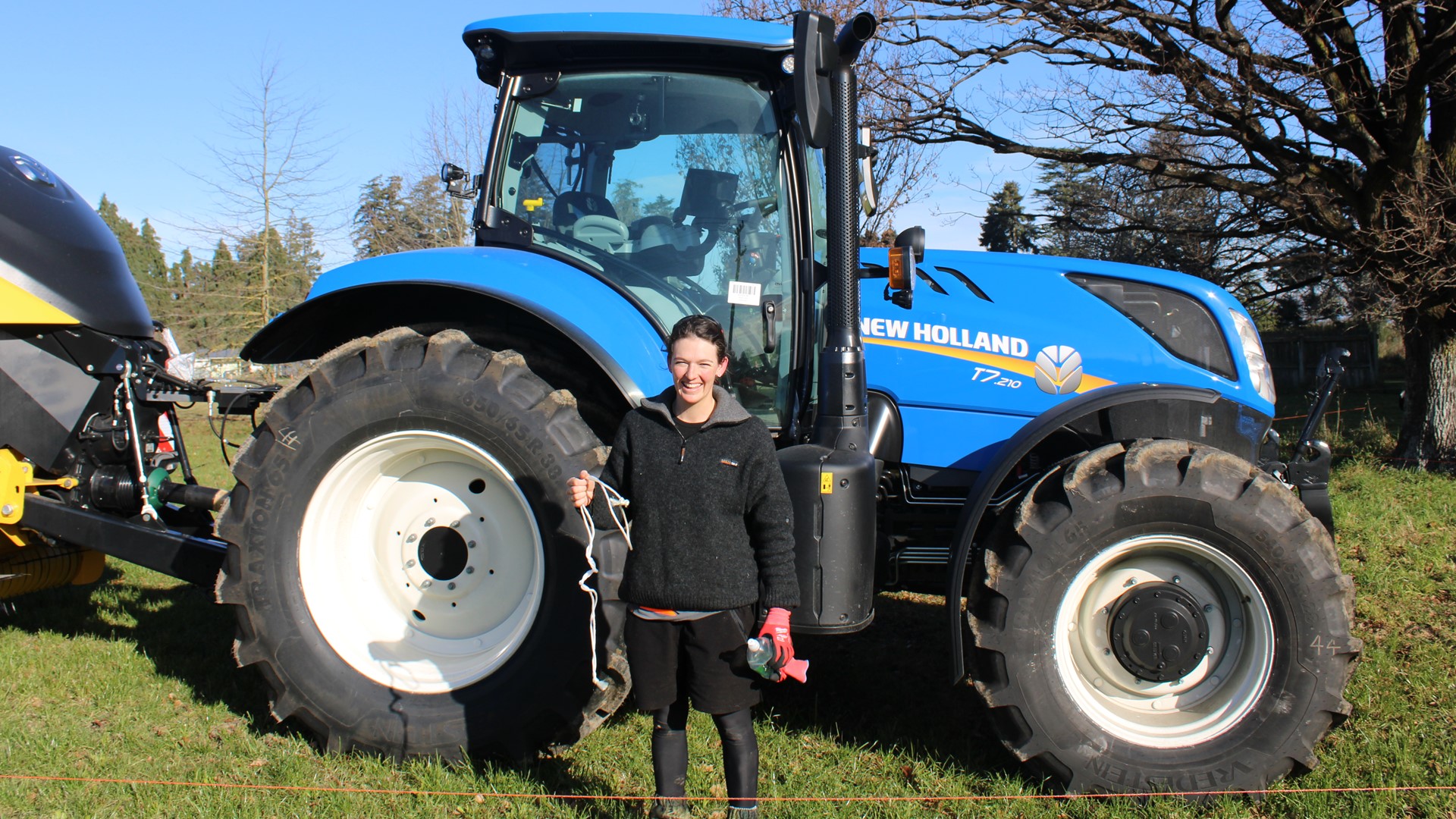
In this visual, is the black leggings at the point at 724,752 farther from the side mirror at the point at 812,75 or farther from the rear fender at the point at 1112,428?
the side mirror at the point at 812,75

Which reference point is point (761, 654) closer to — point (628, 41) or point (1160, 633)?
point (1160, 633)

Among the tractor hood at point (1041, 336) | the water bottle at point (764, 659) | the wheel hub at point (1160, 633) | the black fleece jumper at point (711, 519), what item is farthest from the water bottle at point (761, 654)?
the tractor hood at point (1041, 336)

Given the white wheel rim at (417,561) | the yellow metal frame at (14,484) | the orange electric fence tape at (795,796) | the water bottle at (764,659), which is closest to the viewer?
the water bottle at (764,659)

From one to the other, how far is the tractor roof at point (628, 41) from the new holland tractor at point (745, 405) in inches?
0.6

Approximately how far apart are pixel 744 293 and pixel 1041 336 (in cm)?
112

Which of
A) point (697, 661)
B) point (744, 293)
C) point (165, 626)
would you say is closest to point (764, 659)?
point (697, 661)

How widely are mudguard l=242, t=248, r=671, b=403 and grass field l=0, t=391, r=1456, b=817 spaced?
1.36 metres

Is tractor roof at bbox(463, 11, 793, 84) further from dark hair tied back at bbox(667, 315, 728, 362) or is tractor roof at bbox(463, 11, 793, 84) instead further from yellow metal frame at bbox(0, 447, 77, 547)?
yellow metal frame at bbox(0, 447, 77, 547)

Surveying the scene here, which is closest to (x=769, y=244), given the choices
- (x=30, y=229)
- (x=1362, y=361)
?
(x=30, y=229)

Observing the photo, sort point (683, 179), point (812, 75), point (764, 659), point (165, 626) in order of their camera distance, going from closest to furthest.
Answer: point (764, 659), point (812, 75), point (683, 179), point (165, 626)

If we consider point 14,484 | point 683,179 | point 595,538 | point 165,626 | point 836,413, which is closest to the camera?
point 595,538

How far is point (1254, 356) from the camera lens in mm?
3551

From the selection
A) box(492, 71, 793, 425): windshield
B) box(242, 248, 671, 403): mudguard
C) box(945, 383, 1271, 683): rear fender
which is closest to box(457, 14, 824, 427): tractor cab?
box(492, 71, 793, 425): windshield

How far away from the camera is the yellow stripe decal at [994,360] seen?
353 centimetres
